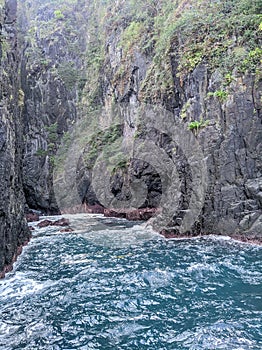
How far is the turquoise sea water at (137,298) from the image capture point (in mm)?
6141

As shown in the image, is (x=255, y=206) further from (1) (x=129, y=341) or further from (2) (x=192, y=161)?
(1) (x=129, y=341)

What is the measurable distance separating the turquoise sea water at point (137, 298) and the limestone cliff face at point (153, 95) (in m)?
3.35

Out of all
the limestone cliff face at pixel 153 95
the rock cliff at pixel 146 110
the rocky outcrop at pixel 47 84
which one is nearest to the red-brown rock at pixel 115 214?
the rock cliff at pixel 146 110

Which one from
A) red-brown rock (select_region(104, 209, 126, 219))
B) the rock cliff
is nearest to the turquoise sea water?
the rock cliff

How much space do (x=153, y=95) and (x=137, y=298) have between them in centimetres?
1668

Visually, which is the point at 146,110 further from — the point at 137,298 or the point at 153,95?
the point at 137,298

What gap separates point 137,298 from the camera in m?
7.99

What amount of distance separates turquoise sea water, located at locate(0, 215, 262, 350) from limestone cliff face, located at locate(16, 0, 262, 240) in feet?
11.0

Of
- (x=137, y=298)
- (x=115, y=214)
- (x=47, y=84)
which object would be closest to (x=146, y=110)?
(x=115, y=214)

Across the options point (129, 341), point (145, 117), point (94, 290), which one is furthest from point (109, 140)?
point (129, 341)

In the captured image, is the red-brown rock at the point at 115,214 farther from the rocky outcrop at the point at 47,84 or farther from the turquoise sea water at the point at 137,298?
the turquoise sea water at the point at 137,298

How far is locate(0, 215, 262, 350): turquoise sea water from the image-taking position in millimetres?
6141

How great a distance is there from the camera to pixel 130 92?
28.5 meters

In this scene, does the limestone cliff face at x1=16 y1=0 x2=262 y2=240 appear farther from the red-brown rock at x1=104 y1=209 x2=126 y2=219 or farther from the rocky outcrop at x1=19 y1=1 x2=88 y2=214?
the red-brown rock at x1=104 y1=209 x2=126 y2=219
